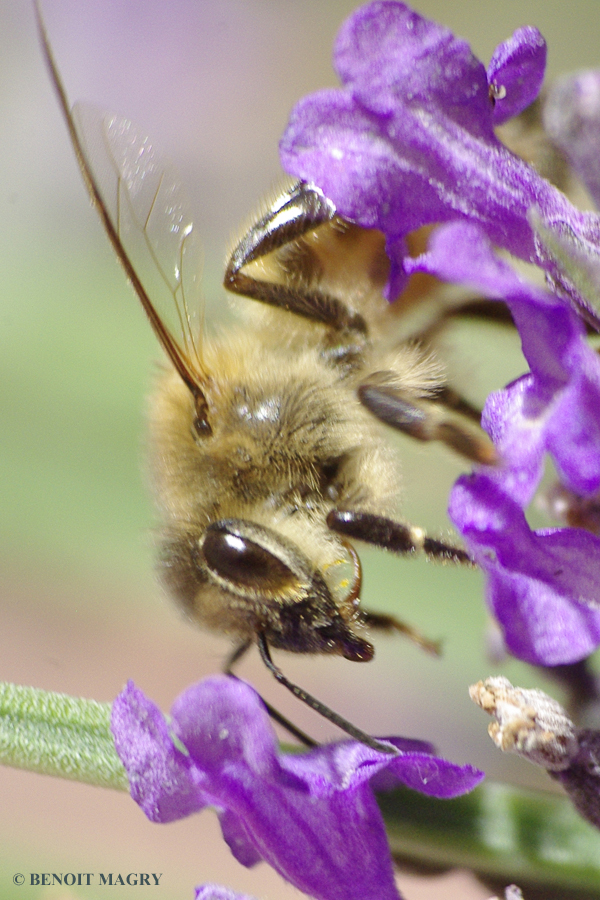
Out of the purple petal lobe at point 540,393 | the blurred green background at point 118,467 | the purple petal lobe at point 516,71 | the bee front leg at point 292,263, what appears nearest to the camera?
the purple petal lobe at point 540,393

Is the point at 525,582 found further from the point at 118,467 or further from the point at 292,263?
the point at 118,467

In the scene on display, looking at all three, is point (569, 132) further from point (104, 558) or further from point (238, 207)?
point (238, 207)

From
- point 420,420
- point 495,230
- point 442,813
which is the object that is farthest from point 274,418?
point 442,813

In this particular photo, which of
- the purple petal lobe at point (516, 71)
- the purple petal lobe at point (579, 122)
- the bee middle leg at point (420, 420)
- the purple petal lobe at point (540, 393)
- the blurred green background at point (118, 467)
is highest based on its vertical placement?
the purple petal lobe at point (516, 71)

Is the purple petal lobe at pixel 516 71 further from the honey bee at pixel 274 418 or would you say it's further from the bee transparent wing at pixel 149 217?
the bee transparent wing at pixel 149 217

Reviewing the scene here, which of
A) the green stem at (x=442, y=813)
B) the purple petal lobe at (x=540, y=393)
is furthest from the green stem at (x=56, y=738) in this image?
the purple petal lobe at (x=540, y=393)

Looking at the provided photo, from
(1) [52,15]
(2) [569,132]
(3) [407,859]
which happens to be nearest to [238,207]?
(1) [52,15]
